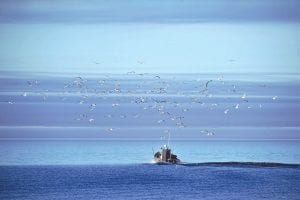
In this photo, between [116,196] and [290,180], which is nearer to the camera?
[116,196]

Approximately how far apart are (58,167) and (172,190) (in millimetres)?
20077

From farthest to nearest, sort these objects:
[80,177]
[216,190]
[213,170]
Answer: [213,170] < [80,177] < [216,190]

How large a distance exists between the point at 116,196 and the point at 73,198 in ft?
9.56

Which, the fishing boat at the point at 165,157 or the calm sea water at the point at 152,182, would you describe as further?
the fishing boat at the point at 165,157

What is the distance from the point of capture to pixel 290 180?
61.5 m

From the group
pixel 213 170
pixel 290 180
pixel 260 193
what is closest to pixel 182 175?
pixel 213 170

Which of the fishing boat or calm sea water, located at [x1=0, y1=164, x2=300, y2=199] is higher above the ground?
the fishing boat

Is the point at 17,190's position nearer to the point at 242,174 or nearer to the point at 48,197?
the point at 48,197

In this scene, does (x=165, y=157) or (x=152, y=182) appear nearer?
(x=152, y=182)

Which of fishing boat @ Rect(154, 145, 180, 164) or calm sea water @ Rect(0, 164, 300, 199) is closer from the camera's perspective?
calm sea water @ Rect(0, 164, 300, 199)

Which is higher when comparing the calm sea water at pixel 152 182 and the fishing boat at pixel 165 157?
the fishing boat at pixel 165 157

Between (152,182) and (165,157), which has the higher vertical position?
(165,157)

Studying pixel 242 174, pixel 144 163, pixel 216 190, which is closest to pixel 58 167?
pixel 144 163

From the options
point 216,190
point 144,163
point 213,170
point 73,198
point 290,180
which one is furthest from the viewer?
point 144,163
